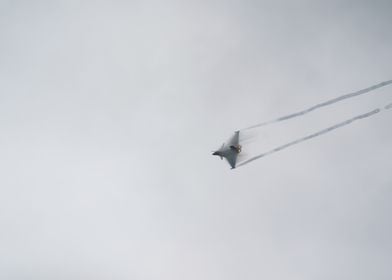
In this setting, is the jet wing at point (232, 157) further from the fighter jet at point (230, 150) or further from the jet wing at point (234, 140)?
the jet wing at point (234, 140)

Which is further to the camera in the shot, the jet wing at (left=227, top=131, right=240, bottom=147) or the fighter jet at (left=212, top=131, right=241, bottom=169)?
the jet wing at (left=227, top=131, right=240, bottom=147)

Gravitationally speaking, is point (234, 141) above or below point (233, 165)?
above

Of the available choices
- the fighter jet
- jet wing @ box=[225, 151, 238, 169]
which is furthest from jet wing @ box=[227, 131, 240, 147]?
jet wing @ box=[225, 151, 238, 169]

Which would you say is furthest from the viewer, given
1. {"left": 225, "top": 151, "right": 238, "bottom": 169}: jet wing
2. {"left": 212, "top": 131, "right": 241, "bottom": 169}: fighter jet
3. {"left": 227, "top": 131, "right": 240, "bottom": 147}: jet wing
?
{"left": 227, "top": 131, "right": 240, "bottom": 147}: jet wing

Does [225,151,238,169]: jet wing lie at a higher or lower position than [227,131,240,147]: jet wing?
lower

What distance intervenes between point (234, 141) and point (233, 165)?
685cm

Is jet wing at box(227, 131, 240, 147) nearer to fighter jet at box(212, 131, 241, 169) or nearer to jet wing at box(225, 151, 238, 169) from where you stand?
fighter jet at box(212, 131, 241, 169)

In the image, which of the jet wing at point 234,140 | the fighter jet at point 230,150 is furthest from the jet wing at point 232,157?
the jet wing at point 234,140

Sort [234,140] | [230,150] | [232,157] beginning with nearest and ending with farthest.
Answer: [232,157] < [230,150] < [234,140]

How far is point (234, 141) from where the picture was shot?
327 ft

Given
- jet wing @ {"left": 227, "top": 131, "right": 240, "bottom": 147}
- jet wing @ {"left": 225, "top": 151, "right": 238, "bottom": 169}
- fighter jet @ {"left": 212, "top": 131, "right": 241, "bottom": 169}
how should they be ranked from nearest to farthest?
jet wing @ {"left": 225, "top": 151, "right": 238, "bottom": 169}
fighter jet @ {"left": 212, "top": 131, "right": 241, "bottom": 169}
jet wing @ {"left": 227, "top": 131, "right": 240, "bottom": 147}

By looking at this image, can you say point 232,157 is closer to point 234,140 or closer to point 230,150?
point 230,150

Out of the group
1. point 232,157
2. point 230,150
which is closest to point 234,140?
point 230,150

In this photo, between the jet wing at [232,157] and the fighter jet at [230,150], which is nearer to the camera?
the jet wing at [232,157]
